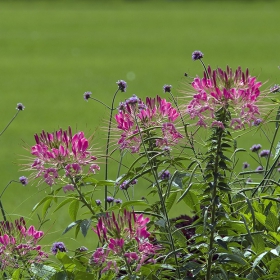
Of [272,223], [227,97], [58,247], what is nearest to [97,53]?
[58,247]

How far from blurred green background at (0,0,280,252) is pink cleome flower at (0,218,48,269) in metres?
2.99

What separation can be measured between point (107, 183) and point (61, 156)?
0.56 feet

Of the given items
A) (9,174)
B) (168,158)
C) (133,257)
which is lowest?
(9,174)

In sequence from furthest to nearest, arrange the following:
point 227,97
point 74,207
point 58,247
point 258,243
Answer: point 58,247 → point 74,207 → point 258,243 → point 227,97

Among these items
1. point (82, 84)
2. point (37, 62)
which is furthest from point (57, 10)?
point (82, 84)

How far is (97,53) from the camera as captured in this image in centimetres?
1852

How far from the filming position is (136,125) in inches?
94.0

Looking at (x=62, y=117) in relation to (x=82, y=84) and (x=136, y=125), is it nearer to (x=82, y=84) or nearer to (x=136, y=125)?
(x=82, y=84)

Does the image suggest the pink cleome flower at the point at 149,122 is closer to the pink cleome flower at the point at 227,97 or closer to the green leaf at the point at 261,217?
the pink cleome flower at the point at 227,97

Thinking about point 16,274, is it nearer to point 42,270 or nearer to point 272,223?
point 42,270


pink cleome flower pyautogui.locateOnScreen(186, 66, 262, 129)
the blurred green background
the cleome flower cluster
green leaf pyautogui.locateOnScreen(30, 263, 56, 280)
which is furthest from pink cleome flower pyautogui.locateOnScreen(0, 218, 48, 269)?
the blurred green background

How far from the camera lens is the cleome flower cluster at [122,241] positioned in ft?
6.62

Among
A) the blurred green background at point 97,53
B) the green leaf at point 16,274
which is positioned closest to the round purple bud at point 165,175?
the green leaf at point 16,274

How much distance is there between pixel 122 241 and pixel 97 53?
1668 cm
